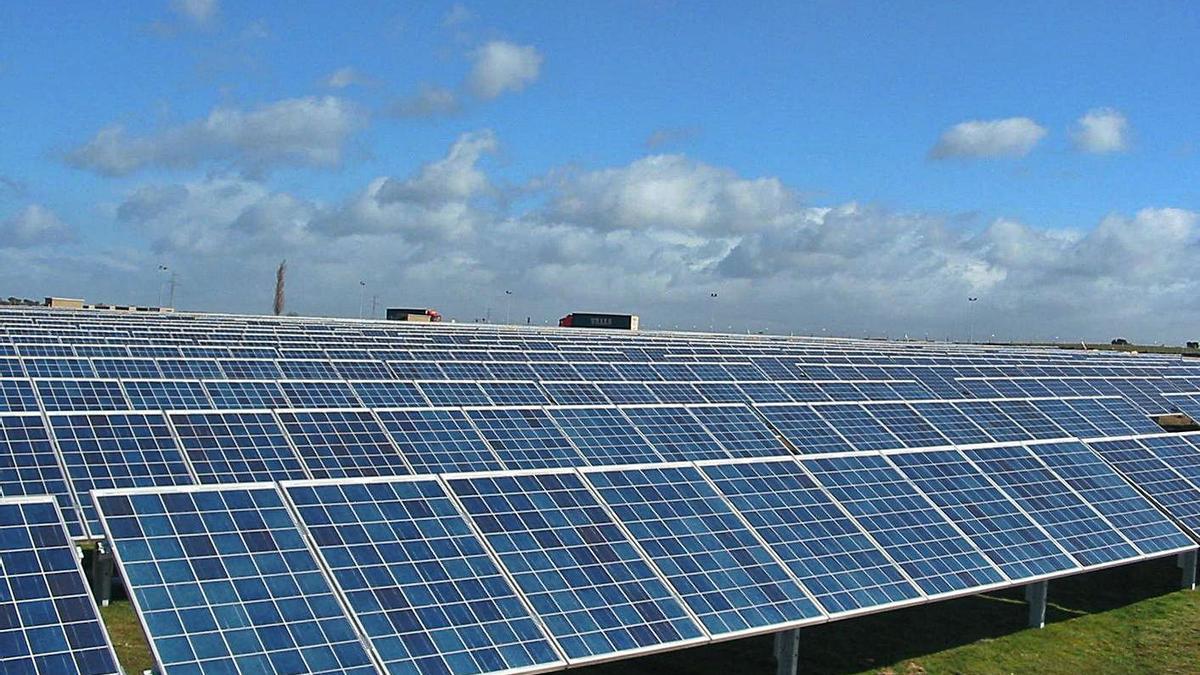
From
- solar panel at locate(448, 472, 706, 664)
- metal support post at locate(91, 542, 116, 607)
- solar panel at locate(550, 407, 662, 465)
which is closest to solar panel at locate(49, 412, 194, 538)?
metal support post at locate(91, 542, 116, 607)

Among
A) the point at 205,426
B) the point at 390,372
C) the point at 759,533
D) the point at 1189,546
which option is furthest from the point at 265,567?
the point at 390,372

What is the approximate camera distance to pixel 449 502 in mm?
19484

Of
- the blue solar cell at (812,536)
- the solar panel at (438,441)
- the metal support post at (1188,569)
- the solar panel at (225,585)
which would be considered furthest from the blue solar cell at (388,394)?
the metal support post at (1188,569)

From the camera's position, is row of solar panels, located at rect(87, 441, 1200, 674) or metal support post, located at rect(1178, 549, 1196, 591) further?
metal support post, located at rect(1178, 549, 1196, 591)

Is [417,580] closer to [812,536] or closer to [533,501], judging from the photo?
[533,501]

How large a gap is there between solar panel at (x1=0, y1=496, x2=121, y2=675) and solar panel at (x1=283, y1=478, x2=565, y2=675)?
3.79 metres

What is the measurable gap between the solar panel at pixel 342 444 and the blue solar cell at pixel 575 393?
14.8 meters

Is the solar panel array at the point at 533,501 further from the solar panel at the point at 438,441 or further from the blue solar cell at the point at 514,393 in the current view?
the blue solar cell at the point at 514,393

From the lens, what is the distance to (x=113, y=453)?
26.2m

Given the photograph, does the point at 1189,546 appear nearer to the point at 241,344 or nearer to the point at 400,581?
the point at 400,581

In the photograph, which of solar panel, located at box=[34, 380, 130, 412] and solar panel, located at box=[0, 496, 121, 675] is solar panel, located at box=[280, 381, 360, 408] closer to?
solar panel, located at box=[34, 380, 130, 412]

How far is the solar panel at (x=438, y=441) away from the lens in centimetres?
2748

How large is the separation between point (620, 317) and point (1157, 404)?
97987 mm

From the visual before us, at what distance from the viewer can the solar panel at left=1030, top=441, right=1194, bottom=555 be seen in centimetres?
2755
